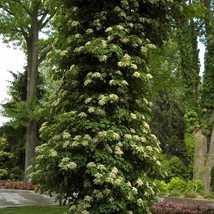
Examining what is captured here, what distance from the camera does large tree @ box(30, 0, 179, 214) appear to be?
654 cm

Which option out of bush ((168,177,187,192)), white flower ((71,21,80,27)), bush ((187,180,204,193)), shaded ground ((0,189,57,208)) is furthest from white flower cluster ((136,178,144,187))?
bush ((187,180,204,193))

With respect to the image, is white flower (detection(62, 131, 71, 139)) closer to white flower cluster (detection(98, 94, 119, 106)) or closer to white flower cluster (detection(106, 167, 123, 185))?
white flower cluster (detection(98, 94, 119, 106))

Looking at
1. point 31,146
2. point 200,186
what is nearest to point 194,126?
point 200,186

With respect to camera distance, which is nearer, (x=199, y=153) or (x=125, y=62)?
(x=125, y=62)

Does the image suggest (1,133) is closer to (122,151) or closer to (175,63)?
(175,63)

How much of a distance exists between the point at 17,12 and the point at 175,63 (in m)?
9.74

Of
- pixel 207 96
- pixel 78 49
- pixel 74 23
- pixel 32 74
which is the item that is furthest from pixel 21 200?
pixel 207 96

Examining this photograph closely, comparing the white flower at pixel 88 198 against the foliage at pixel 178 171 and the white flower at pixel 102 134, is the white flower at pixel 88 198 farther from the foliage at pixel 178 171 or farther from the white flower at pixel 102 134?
the foliage at pixel 178 171

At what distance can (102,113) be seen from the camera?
22.3 feet

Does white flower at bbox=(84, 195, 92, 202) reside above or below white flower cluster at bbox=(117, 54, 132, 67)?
below

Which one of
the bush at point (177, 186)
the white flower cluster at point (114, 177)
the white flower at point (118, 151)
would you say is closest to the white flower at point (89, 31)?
the white flower at point (118, 151)

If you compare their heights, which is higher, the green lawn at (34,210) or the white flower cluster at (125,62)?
the white flower cluster at (125,62)

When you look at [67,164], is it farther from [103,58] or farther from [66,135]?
[103,58]

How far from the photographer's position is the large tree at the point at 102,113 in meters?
6.54
